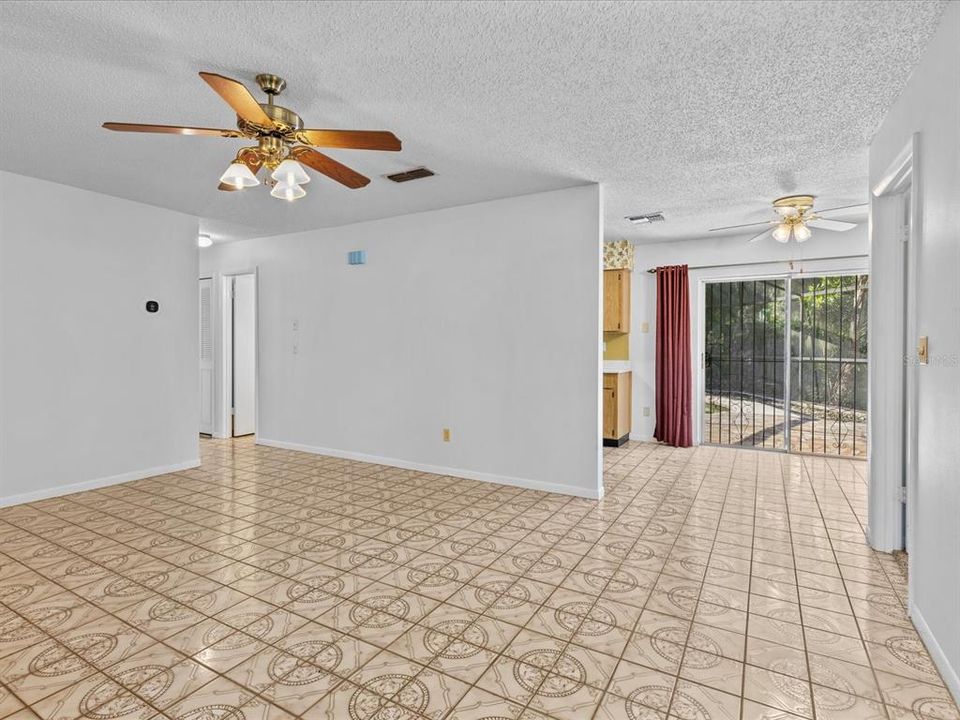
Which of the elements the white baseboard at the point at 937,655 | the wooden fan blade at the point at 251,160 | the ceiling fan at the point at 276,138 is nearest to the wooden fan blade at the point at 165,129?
the ceiling fan at the point at 276,138

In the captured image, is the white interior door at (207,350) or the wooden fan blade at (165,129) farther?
the white interior door at (207,350)

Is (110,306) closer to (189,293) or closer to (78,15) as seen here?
(189,293)

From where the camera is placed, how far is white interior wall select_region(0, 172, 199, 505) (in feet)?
13.3

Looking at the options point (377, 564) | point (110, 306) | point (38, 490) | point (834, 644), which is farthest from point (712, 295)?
point (38, 490)

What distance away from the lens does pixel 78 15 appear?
2.05 meters

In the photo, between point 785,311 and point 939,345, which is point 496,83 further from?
point 785,311

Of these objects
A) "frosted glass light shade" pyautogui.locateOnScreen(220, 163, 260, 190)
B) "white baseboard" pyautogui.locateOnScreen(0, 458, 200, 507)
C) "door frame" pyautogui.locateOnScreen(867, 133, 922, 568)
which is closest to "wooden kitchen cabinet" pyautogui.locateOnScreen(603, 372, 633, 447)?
"door frame" pyautogui.locateOnScreen(867, 133, 922, 568)

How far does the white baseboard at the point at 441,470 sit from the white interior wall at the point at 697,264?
9.20ft

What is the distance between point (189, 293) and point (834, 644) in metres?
5.77

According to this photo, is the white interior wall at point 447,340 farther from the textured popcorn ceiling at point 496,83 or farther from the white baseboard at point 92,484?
the white baseboard at point 92,484

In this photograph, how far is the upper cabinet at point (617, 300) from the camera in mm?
6516

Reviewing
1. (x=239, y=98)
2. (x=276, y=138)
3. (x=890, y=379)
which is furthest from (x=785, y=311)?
(x=239, y=98)

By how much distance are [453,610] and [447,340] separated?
2909 millimetres

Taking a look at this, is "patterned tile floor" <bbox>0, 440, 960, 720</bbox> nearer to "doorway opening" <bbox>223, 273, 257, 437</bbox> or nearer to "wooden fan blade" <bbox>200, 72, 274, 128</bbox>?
"wooden fan blade" <bbox>200, 72, 274, 128</bbox>
